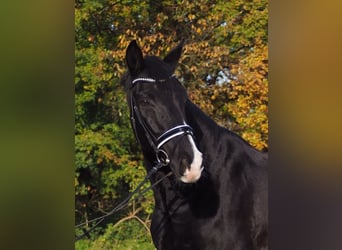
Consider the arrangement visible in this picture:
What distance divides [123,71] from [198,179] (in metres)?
1.27

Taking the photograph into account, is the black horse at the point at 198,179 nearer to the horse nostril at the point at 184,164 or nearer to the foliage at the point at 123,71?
the horse nostril at the point at 184,164

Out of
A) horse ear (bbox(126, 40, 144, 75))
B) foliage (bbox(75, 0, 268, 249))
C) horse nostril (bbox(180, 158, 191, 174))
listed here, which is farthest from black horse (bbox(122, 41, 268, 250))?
foliage (bbox(75, 0, 268, 249))

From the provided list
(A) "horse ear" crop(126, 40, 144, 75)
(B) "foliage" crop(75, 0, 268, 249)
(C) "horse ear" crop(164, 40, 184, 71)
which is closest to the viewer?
(A) "horse ear" crop(126, 40, 144, 75)

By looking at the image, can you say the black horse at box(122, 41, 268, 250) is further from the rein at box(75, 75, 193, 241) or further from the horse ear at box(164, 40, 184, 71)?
the horse ear at box(164, 40, 184, 71)

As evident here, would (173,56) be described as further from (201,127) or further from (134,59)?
(201,127)

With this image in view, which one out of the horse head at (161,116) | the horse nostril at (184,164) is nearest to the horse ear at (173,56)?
the horse head at (161,116)

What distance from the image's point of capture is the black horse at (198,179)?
2.66 metres

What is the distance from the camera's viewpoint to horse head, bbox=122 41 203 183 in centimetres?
249

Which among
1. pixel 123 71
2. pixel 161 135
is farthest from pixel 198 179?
pixel 123 71
